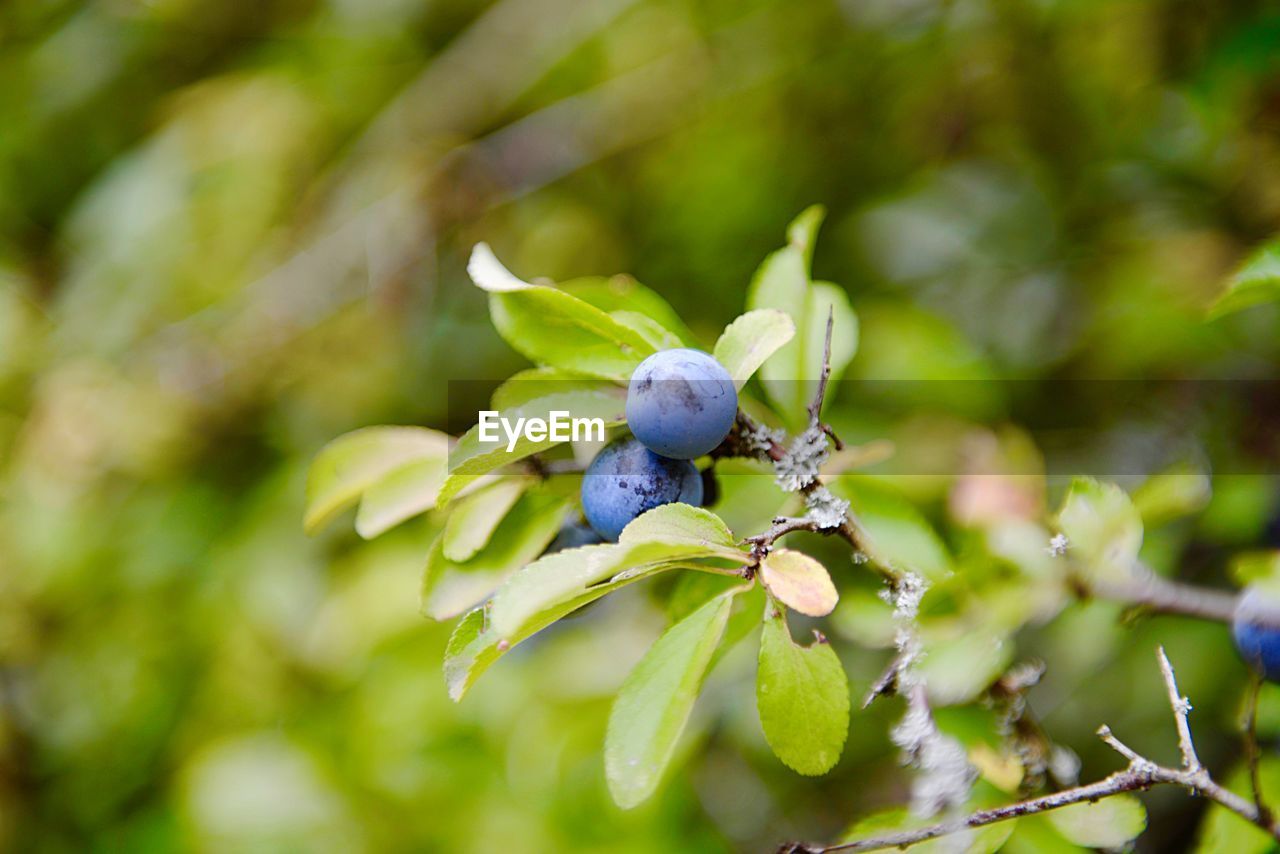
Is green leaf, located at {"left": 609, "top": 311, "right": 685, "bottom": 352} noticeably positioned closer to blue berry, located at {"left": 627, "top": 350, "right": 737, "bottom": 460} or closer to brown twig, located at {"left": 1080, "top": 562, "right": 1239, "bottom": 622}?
blue berry, located at {"left": 627, "top": 350, "right": 737, "bottom": 460}

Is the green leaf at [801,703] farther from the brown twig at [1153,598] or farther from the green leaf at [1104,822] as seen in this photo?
the brown twig at [1153,598]

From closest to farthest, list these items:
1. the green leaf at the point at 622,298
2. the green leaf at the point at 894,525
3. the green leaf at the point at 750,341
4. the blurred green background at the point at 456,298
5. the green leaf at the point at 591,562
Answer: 1. the green leaf at the point at 591,562
2. the green leaf at the point at 750,341
3. the green leaf at the point at 622,298
4. the green leaf at the point at 894,525
5. the blurred green background at the point at 456,298

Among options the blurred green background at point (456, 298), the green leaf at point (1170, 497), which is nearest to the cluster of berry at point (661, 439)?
the green leaf at point (1170, 497)

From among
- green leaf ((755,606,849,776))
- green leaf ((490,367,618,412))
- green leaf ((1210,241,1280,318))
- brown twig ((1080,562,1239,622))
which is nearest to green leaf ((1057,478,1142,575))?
brown twig ((1080,562,1239,622))

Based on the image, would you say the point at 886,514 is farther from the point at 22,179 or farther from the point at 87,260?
the point at 22,179

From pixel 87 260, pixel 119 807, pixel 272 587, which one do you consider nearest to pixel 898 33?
pixel 272 587

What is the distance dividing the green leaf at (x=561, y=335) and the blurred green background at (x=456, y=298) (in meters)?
0.64

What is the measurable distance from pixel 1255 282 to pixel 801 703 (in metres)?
0.43

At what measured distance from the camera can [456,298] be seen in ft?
6.67

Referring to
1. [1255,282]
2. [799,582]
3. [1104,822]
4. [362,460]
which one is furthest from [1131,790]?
[362,460]

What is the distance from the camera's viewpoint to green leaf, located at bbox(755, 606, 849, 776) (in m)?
0.57

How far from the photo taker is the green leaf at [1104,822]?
25.7 inches

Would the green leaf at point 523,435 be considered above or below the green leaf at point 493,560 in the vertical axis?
above

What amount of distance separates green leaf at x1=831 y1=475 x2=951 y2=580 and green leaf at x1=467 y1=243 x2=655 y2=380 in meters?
0.28
